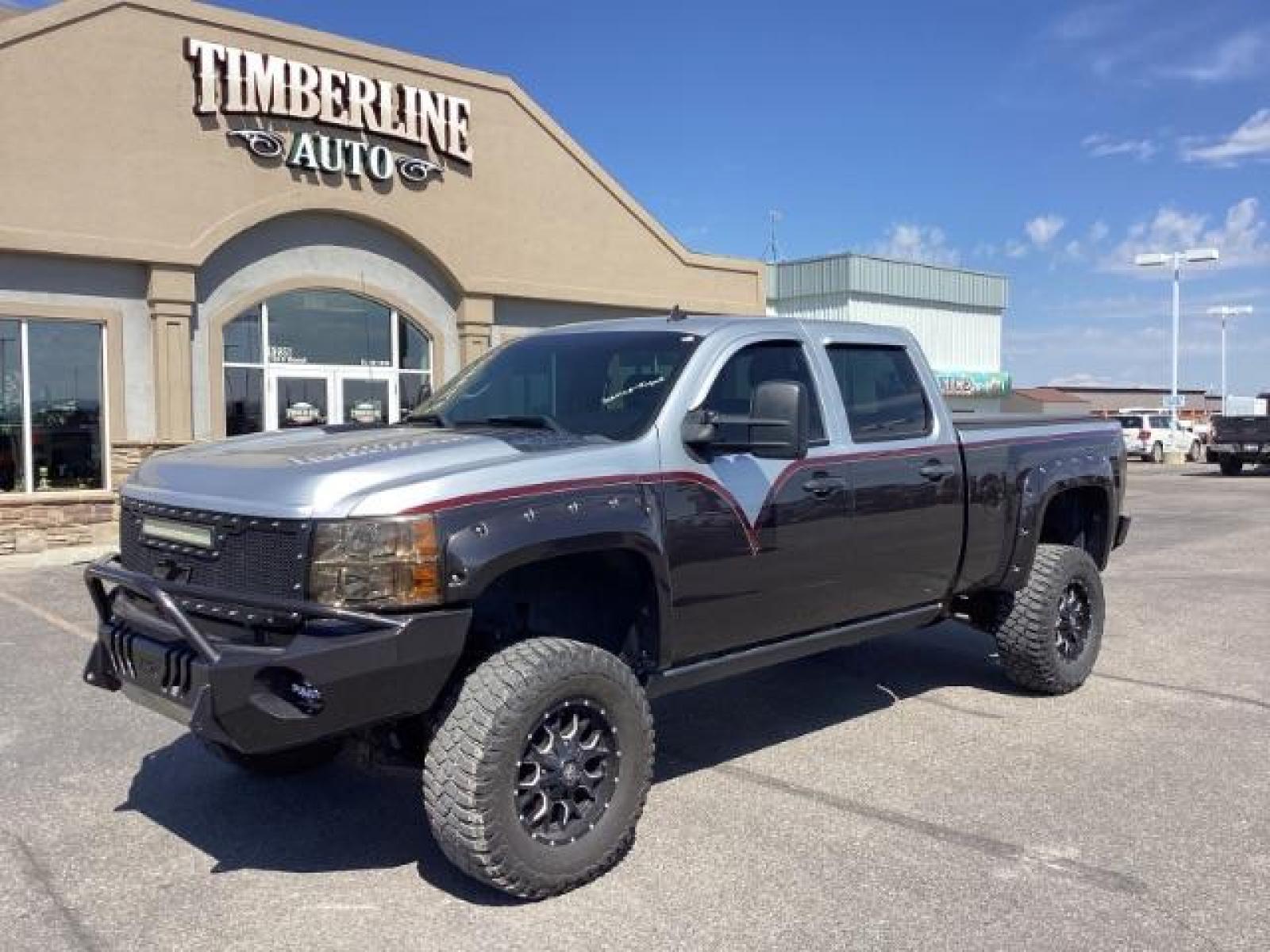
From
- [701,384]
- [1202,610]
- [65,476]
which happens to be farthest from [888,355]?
[65,476]

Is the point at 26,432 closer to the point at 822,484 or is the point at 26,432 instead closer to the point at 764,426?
the point at 822,484

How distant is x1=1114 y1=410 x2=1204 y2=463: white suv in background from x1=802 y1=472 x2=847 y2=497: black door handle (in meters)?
34.1

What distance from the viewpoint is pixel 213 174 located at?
14.2m

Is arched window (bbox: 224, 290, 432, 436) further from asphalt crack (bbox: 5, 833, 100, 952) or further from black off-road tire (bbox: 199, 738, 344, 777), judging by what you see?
asphalt crack (bbox: 5, 833, 100, 952)

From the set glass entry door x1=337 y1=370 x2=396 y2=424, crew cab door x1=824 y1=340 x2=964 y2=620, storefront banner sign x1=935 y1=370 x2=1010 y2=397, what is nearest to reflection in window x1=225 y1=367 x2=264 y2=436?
glass entry door x1=337 y1=370 x2=396 y2=424

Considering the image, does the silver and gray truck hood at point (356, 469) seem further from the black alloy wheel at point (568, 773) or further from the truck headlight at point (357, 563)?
the black alloy wheel at point (568, 773)

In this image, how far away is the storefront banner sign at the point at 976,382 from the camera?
39.8 metres

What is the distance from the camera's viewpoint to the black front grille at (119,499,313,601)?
11.8ft

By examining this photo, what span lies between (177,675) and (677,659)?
1809 millimetres

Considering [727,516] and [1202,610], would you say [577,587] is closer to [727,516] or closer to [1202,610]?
[727,516]

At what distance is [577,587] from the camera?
175 inches

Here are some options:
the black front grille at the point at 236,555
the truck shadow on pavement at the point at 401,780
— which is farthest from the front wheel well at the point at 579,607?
the truck shadow on pavement at the point at 401,780

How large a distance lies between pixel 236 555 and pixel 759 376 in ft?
7.75

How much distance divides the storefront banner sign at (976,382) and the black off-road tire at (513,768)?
119 feet
